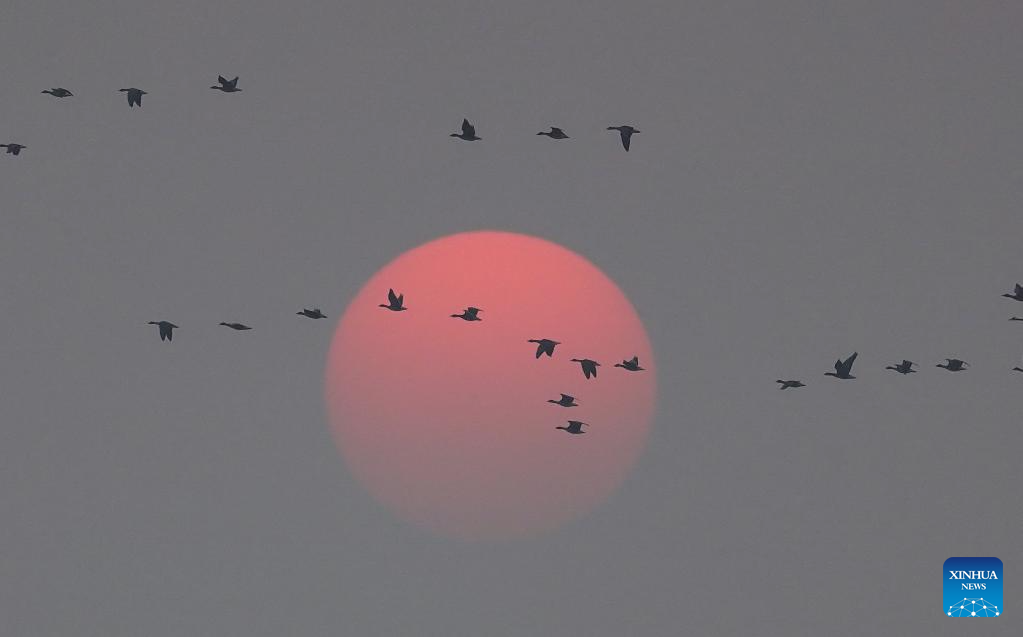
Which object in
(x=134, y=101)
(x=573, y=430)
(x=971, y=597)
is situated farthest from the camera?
(x=971, y=597)

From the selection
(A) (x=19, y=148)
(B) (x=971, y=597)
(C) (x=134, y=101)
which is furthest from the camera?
(B) (x=971, y=597)

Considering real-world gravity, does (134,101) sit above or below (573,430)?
above

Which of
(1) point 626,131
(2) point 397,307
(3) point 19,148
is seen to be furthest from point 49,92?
(1) point 626,131

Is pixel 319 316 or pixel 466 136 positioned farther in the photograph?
pixel 319 316

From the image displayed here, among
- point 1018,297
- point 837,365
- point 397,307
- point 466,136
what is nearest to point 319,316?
point 397,307

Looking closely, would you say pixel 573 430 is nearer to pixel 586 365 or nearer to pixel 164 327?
pixel 586 365

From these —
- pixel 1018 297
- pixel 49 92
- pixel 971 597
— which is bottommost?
pixel 971 597

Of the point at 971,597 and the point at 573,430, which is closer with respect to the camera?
the point at 573,430

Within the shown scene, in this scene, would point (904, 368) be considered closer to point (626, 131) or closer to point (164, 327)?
point (626, 131)

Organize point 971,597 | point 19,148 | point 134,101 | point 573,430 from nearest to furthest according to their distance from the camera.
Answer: point 134,101, point 19,148, point 573,430, point 971,597

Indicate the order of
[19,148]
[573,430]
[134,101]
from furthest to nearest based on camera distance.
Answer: [573,430]
[19,148]
[134,101]
